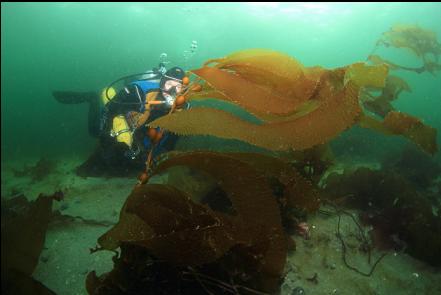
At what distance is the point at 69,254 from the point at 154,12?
3290 centimetres

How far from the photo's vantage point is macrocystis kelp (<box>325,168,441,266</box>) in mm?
2396

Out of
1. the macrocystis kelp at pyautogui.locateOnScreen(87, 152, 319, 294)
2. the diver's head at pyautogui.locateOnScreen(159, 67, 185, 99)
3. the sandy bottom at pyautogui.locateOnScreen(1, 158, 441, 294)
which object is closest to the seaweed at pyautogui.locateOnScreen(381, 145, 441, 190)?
the sandy bottom at pyautogui.locateOnScreen(1, 158, 441, 294)

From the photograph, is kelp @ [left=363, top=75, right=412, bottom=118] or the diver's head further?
the diver's head

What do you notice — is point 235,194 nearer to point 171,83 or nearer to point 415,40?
point 171,83

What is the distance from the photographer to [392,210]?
2730 millimetres

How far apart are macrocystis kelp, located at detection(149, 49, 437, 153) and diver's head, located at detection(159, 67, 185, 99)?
5.46 ft

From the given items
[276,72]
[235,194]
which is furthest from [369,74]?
[235,194]

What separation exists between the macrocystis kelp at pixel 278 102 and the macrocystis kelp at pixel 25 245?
0.96 metres

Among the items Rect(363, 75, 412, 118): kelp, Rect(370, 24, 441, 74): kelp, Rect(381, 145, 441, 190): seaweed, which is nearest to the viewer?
Rect(363, 75, 412, 118): kelp

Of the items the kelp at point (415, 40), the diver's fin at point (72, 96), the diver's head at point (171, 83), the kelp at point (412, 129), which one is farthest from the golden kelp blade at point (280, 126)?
the diver's fin at point (72, 96)

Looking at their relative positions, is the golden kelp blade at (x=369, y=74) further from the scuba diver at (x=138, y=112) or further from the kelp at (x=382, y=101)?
the scuba diver at (x=138, y=112)

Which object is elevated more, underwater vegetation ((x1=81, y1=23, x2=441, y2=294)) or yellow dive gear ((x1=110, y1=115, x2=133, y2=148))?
underwater vegetation ((x1=81, y1=23, x2=441, y2=294))

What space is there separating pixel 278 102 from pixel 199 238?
893 mm

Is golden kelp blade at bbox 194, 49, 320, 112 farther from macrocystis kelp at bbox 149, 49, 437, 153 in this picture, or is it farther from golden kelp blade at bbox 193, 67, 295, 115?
golden kelp blade at bbox 193, 67, 295, 115
